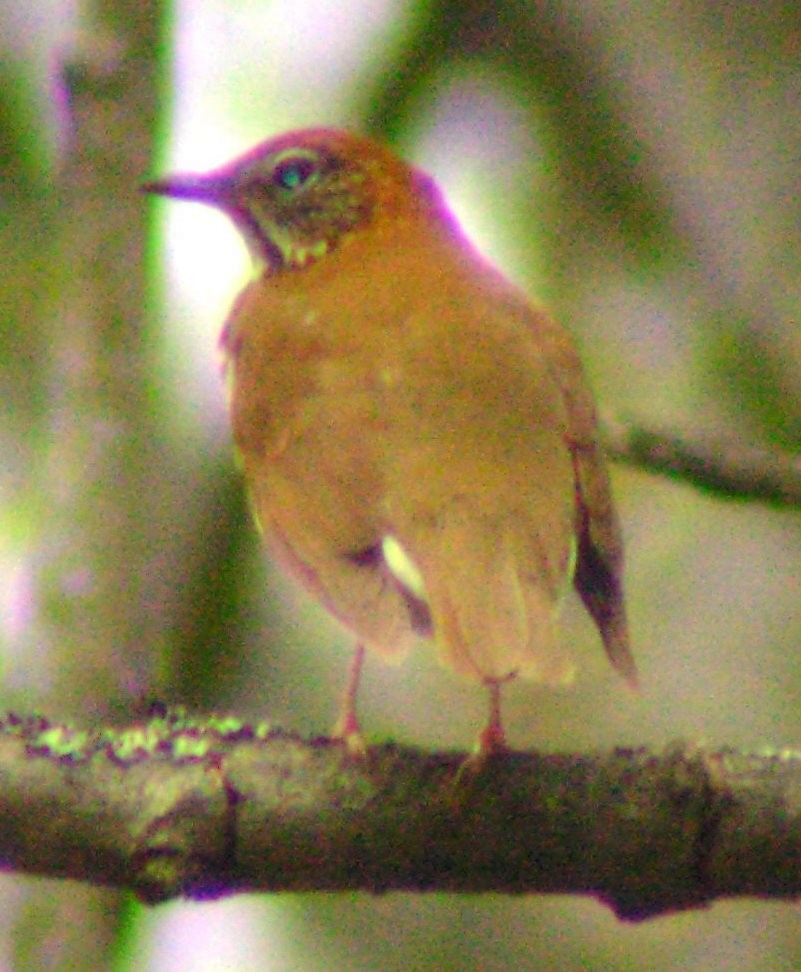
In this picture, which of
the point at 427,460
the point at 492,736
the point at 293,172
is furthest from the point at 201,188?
the point at 492,736

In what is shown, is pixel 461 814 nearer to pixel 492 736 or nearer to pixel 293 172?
pixel 492 736

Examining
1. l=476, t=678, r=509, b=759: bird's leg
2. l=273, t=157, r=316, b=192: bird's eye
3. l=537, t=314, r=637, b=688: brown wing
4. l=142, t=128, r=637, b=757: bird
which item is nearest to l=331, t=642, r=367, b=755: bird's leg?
l=142, t=128, r=637, b=757: bird

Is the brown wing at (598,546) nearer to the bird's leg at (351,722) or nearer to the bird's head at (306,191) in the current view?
the bird's leg at (351,722)

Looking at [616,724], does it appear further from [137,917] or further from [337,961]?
[137,917]

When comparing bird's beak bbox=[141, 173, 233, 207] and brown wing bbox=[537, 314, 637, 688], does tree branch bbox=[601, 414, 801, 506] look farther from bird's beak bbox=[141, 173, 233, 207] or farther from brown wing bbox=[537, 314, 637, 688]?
bird's beak bbox=[141, 173, 233, 207]

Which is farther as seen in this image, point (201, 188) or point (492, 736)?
point (201, 188)

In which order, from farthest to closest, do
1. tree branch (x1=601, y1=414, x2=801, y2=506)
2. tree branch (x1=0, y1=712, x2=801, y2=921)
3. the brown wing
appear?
1. tree branch (x1=601, y1=414, x2=801, y2=506)
2. the brown wing
3. tree branch (x1=0, y1=712, x2=801, y2=921)
